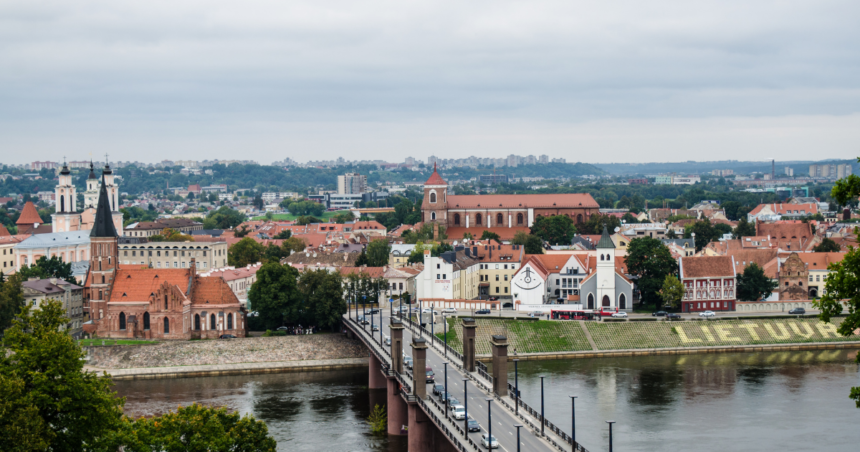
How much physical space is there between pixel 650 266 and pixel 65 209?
6826 cm

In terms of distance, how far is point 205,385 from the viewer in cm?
5934

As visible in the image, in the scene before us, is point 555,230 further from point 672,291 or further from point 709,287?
point 672,291

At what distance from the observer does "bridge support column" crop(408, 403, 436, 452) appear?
4162 cm

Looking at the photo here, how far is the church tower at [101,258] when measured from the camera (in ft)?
232

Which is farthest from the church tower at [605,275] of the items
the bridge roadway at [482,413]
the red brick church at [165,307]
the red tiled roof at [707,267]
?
the red brick church at [165,307]

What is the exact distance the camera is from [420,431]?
137 feet

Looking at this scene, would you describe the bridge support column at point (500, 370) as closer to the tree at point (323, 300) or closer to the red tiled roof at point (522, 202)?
the tree at point (323, 300)

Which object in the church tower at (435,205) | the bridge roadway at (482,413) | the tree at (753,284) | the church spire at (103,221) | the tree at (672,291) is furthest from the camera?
the church tower at (435,205)

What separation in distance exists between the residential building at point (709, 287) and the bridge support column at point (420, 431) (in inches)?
1570

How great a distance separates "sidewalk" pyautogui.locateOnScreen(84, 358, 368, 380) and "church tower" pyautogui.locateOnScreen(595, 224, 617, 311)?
2053 cm

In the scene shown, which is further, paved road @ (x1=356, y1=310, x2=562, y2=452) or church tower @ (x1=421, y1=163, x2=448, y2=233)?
church tower @ (x1=421, y1=163, x2=448, y2=233)

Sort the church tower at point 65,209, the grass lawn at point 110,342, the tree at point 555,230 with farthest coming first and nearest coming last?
the church tower at point 65,209
the tree at point 555,230
the grass lawn at point 110,342

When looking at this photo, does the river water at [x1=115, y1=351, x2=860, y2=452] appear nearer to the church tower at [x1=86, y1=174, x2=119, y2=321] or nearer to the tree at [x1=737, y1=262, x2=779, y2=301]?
the church tower at [x1=86, y1=174, x2=119, y2=321]

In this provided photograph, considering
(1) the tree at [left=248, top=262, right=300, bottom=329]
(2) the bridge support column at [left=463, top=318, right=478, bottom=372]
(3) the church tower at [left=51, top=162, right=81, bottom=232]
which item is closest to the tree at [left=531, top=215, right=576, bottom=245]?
(1) the tree at [left=248, top=262, right=300, bottom=329]
